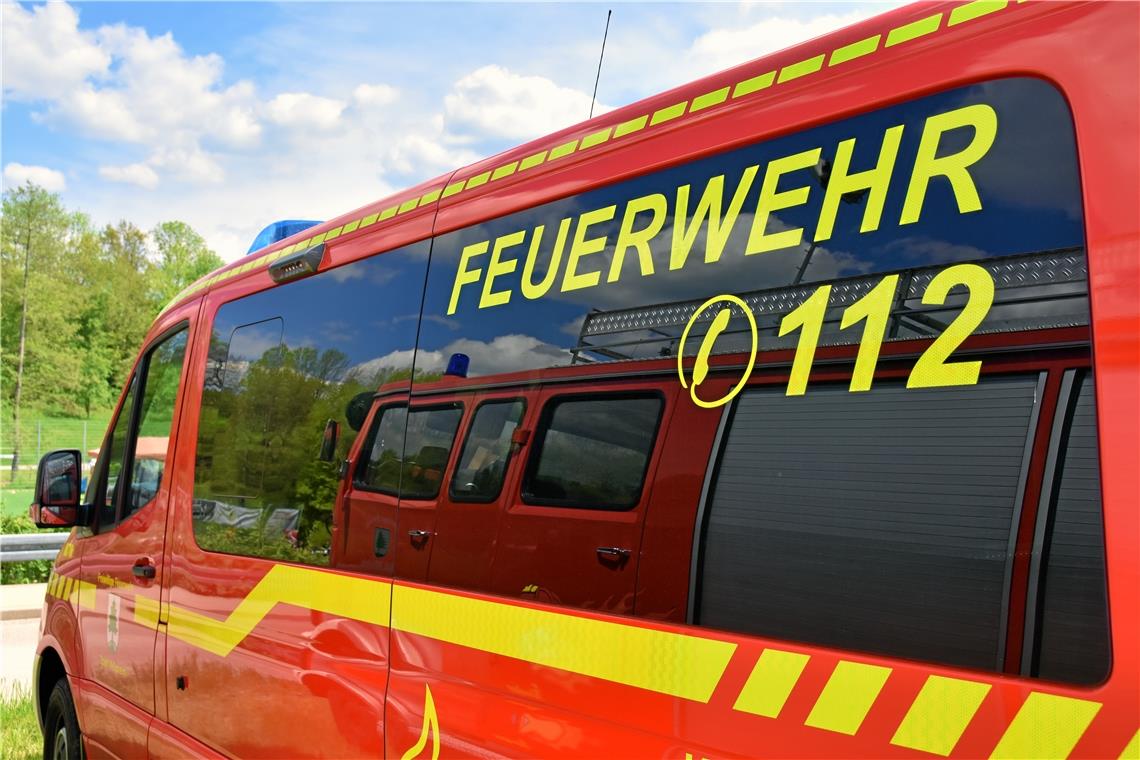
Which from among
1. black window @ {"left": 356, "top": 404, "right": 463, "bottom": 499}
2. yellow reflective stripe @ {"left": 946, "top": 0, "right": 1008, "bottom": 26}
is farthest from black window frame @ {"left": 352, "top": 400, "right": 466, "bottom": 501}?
yellow reflective stripe @ {"left": 946, "top": 0, "right": 1008, "bottom": 26}

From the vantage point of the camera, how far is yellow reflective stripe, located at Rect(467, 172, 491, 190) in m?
2.53

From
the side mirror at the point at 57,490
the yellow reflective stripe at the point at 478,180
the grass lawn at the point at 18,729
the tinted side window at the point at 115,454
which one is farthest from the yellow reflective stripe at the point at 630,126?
the grass lawn at the point at 18,729

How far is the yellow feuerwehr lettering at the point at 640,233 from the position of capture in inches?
78.4

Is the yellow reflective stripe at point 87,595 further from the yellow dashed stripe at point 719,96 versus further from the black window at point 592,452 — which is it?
the black window at point 592,452

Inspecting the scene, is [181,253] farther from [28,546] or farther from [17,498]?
[28,546]

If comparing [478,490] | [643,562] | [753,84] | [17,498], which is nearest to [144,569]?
[478,490]

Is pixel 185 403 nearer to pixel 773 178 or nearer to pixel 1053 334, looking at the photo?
pixel 773 178

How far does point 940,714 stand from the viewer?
1384 millimetres

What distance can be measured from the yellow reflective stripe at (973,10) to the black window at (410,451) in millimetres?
1380

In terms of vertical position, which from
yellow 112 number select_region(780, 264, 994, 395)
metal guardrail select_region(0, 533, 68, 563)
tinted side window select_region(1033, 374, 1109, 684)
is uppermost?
yellow 112 number select_region(780, 264, 994, 395)

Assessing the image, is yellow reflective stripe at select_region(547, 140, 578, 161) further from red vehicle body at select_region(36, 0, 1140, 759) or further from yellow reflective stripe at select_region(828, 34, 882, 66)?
yellow reflective stripe at select_region(828, 34, 882, 66)

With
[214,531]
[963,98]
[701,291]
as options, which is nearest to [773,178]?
[701,291]

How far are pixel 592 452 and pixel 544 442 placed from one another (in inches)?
6.2

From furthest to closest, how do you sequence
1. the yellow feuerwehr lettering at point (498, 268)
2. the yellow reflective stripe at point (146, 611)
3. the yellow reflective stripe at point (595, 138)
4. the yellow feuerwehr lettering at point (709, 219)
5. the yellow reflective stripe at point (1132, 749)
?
the yellow reflective stripe at point (146, 611), the yellow feuerwehr lettering at point (498, 268), the yellow reflective stripe at point (595, 138), the yellow feuerwehr lettering at point (709, 219), the yellow reflective stripe at point (1132, 749)
